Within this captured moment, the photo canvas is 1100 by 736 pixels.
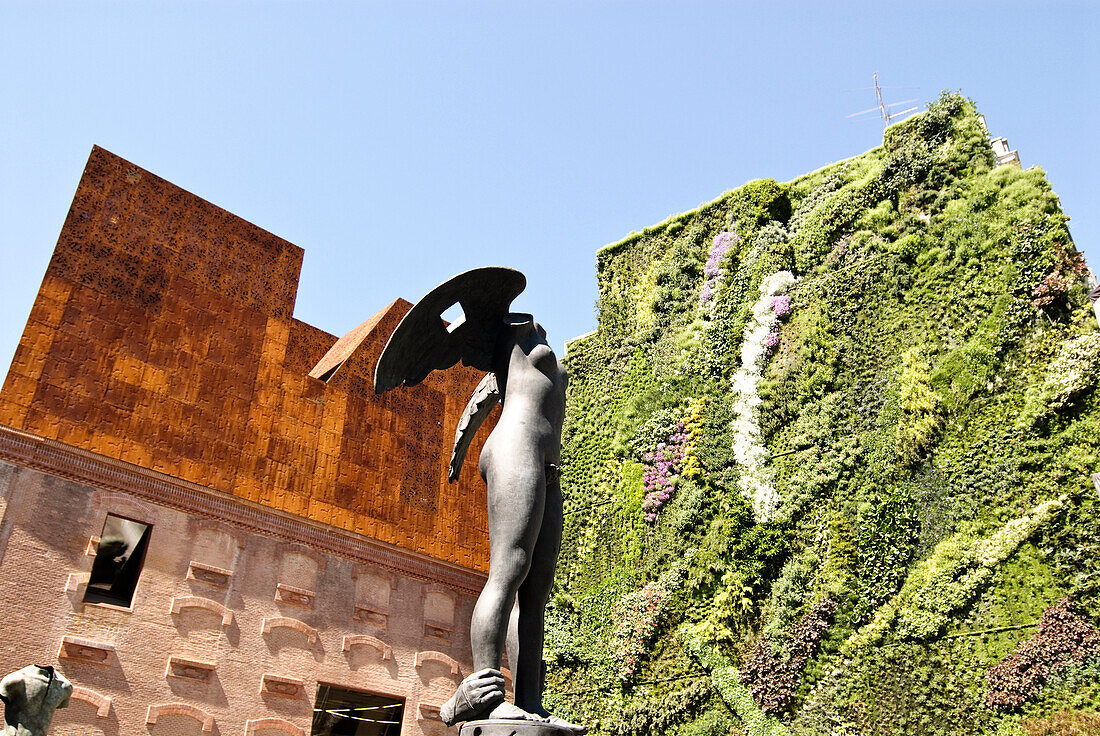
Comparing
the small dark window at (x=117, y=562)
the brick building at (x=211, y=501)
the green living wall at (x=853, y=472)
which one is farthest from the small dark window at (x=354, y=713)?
the green living wall at (x=853, y=472)

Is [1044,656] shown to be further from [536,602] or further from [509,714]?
[509,714]

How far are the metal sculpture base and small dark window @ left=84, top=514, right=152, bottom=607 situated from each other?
357 inches

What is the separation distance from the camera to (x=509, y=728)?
2898mm

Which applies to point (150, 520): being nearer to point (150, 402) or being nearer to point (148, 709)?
point (150, 402)

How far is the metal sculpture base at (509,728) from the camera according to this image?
2.89m

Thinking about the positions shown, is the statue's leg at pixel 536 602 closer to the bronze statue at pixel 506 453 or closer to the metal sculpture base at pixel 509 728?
the bronze statue at pixel 506 453

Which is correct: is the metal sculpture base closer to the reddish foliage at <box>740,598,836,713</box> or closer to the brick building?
the brick building

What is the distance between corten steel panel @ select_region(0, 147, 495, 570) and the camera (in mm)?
10906

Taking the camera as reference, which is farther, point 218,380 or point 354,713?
point 218,380

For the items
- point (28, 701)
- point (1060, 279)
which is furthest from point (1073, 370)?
point (28, 701)

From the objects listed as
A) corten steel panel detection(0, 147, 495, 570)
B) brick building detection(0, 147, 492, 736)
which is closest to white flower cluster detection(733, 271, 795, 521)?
corten steel panel detection(0, 147, 495, 570)

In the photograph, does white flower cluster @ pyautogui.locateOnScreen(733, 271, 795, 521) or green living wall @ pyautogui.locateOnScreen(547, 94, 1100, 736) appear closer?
green living wall @ pyautogui.locateOnScreen(547, 94, 1100, 736)

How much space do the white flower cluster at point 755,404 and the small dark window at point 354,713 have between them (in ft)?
22.7

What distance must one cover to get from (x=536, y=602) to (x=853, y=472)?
35.7 ft
